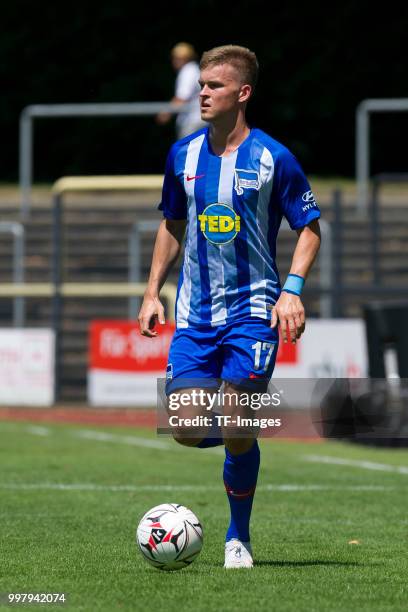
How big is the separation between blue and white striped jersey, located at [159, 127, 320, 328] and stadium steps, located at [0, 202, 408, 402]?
11.1 meters

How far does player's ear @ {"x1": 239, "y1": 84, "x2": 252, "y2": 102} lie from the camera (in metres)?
7.02

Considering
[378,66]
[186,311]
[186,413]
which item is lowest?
[186,413]

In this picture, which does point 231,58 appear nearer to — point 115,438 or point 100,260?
point 115,438

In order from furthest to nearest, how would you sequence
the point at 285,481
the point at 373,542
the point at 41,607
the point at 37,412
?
1. the point at 37,412
2. the point at 285,481
3. the point at 373,542
4. the point at 41,607

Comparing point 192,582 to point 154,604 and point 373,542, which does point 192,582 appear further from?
point 373,542

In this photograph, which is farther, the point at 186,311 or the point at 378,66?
the point at 378,66

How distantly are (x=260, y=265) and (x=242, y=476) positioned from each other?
952 millimetres

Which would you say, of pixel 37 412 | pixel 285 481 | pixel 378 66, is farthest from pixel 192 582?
pixel 378 66

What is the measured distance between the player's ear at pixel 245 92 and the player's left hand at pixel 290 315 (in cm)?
91

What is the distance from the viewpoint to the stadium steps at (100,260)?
62.1 ft

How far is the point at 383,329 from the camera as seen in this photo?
14695mm

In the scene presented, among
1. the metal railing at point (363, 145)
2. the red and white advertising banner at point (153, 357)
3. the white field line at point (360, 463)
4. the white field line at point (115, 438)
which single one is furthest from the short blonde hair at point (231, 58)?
the metal railing at point (363, 145)

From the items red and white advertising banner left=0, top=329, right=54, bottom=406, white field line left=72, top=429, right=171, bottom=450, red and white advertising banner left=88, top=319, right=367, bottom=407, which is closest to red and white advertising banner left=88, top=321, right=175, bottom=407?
red and white advertising banner left=88, top=319, right=367, bottom=407

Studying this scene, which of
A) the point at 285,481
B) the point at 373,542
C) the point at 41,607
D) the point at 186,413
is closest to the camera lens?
the point at 41,607
